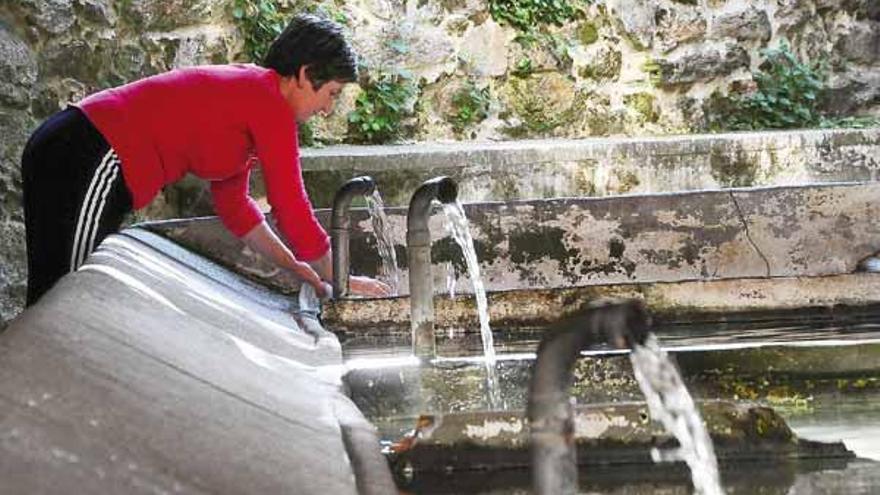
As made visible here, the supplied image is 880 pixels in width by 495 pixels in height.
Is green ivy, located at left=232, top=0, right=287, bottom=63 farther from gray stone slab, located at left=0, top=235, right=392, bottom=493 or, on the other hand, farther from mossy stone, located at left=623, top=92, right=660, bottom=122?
gray stone slab, located at left=0, top=235, right=392, bottom=493

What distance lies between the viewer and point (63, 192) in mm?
2703

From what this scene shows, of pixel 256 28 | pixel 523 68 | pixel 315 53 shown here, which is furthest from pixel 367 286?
pixel 523 68

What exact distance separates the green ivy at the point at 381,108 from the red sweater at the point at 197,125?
360 centimetres

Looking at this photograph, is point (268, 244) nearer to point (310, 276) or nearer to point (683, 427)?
point (310, 276)

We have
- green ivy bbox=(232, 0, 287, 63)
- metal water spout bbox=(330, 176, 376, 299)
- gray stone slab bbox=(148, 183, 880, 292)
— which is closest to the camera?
metal water spout bbox=(330, 176, 376, 299)

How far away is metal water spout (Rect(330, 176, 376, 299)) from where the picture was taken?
3.74 m

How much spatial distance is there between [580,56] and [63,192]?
499cm

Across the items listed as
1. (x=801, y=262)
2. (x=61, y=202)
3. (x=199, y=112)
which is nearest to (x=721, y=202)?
(x=801, y=262)

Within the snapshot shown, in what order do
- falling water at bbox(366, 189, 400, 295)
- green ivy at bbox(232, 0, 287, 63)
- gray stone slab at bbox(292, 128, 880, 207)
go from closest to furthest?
falling water at bbox(366, 189, 400, 295) → gray stone slab at bbox(292, 128, 880, 207) → green ivy at bbox(232, 0, 287, 63)

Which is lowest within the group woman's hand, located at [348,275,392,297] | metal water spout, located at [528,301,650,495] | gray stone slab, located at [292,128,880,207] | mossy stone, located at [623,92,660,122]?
woman's hand, located at [348,275,392,297]

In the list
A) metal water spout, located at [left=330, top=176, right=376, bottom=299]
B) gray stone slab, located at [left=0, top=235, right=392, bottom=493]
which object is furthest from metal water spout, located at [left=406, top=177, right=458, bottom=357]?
gray stone slab, located at [left=0, top=235, right=392, bottom=493]

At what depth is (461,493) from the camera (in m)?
1.99

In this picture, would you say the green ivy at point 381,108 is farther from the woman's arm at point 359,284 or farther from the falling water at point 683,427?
Answer: the falling water at point 683,427

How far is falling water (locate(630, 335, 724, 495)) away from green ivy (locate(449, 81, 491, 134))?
490 cm
